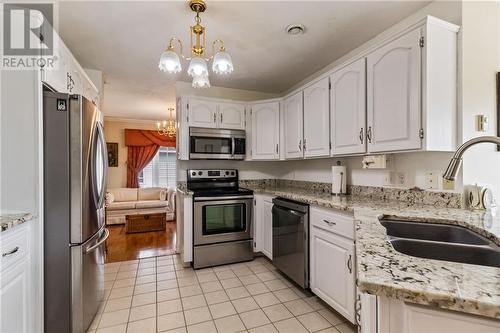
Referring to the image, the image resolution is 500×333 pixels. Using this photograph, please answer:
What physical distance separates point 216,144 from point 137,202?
302cm

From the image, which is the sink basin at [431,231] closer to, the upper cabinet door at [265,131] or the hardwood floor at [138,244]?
the upper cabinet door at [265,131]

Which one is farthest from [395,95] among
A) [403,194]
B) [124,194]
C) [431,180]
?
[124,194]

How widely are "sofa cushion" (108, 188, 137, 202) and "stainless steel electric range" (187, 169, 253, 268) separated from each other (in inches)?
128

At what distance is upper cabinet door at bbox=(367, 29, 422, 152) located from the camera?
5.18 ft

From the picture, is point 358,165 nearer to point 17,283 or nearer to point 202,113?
point 202,113

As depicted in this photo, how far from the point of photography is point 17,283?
49.7 inches

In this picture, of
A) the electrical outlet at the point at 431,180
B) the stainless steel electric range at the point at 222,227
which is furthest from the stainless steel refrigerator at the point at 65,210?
the electrical outlet at the point at 431,180

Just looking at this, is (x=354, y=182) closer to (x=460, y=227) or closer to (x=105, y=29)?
(x=460, y=227)

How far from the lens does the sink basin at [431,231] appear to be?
1.23 meters

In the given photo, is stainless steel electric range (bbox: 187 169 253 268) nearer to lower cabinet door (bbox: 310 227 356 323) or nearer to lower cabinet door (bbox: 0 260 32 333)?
lower cabinet door (bbox: 310 227 356 323)

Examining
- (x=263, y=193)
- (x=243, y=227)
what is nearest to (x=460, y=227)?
(x=263, y=193)

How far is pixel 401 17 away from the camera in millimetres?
1951

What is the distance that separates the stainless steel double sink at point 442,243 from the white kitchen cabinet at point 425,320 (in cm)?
56

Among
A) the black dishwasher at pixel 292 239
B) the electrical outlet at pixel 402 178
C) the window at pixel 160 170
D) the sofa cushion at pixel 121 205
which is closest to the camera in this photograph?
the electrical outlet at pixel 402 178
